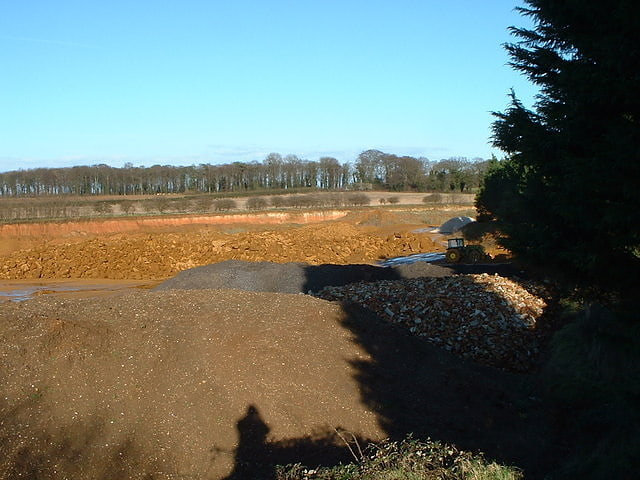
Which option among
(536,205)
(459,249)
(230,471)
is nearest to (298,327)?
(230,471)

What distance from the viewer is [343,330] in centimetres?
967

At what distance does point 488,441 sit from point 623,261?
257 centimetres

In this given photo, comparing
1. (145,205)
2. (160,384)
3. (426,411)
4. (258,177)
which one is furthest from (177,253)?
(258,177)

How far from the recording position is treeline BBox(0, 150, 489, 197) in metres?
85.1

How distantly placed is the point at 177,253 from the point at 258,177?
2631 inches

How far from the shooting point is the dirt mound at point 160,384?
664cm

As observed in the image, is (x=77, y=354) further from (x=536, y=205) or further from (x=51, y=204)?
(x=51, y=204)

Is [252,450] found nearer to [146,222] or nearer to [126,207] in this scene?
[146,222]

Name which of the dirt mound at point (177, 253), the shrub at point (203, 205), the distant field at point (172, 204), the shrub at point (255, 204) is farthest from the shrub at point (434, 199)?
the dirt mound at point (177, 253)

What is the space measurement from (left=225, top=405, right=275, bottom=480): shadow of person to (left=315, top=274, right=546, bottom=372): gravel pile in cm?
563

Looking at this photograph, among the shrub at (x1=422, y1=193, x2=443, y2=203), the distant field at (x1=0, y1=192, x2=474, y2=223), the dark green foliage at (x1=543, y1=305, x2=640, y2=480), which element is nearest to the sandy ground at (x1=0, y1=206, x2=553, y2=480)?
the dark green foliage at (x1=543, y1=305, x2=640, y2=480)

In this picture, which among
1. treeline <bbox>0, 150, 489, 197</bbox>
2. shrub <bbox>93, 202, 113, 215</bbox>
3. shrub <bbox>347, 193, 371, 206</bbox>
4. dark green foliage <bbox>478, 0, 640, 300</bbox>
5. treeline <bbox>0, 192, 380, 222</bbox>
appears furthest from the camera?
treeline <bbox>0, 150, 489, 197</bbox>

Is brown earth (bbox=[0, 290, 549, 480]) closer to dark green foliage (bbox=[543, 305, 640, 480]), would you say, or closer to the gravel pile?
dark green foliage (bbox=[543, 305, 640, 480])

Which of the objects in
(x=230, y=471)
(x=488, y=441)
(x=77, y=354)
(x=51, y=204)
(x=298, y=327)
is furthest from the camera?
(x=51, y=204)
